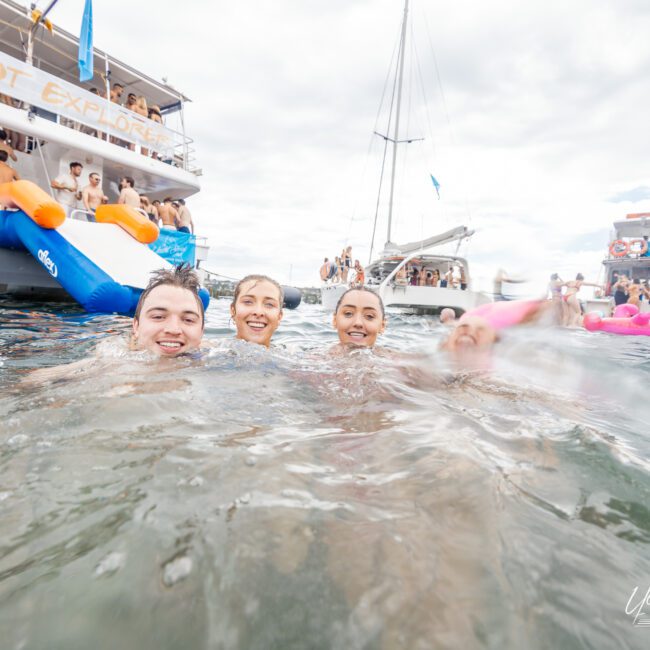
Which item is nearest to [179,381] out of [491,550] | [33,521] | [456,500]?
[33,521]

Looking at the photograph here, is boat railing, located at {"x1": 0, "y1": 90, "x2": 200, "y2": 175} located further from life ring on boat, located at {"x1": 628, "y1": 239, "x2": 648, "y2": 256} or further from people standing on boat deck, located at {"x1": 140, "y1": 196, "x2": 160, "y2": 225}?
life ring on boat, located at {"x1": 628, "y1": 239, "x2": 648, "y2": 256}

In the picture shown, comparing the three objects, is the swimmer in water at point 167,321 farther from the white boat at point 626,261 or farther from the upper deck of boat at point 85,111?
the white boat at point 626,261

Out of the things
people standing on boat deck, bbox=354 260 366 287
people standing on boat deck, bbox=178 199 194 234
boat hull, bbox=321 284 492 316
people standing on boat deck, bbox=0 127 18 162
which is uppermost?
people standing on boat deck, bbox=0 127 18 162

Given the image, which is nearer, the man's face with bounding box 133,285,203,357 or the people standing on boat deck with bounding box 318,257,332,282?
the man's face with bounding box 133,285,203,357

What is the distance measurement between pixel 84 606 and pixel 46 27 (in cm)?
1143

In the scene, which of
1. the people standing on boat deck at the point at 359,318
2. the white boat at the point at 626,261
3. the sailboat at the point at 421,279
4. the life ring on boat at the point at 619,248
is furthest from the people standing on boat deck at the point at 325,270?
the life ring on boat at the point at 619,248

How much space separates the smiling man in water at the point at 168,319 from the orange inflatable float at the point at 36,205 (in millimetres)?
4168

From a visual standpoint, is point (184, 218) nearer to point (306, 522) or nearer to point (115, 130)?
point (115, 130)

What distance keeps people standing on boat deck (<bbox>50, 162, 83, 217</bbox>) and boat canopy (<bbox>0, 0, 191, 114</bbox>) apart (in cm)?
272

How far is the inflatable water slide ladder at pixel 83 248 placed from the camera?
5316mm

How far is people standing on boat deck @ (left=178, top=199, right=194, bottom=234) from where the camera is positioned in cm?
1048

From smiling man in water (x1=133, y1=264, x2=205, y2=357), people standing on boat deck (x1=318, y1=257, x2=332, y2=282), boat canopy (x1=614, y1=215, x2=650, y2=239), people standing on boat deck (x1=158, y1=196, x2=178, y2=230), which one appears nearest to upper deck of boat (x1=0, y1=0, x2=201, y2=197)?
people standing on boat deck (x1=158, y1=196, x2=178, y2=230)

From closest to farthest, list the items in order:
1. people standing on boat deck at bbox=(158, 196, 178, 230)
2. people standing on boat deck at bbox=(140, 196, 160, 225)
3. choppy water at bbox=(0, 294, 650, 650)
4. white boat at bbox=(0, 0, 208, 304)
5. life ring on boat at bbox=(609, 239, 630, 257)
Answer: choppy water at bbox=(0, 294, 650, 650)
white boat at bbox=(0, 0, 208, 304)
people standing on boat deck at bbox=(140, 196, 160, 225)
people standing on boat deck at bbox=(158, 196, 178, 230)
life ring on boat at bbox=(609, 239, 630, 257)

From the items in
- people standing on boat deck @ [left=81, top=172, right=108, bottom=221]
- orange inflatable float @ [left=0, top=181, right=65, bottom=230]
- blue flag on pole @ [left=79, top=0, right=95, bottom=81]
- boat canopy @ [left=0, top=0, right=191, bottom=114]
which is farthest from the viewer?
boat canopy @ [left=0, top=0, right=191, bottom=114]
